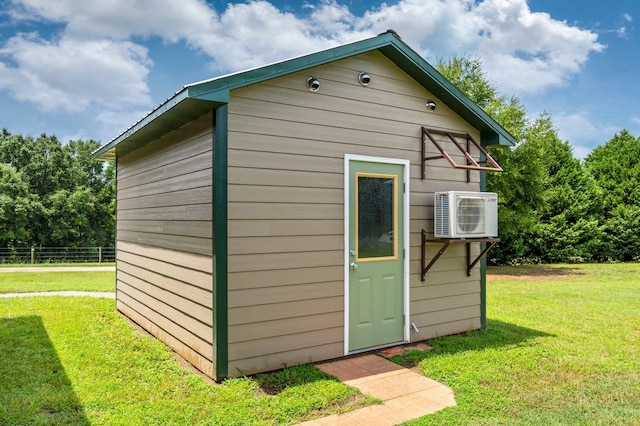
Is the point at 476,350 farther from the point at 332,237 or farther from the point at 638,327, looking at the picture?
the point at 638,327

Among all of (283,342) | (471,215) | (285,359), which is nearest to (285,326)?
(283,342)

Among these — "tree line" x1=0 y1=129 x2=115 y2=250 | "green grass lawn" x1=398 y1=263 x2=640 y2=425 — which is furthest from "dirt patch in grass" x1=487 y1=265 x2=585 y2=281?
"tree line" x1=0 y1=129 x2=115 y2=250

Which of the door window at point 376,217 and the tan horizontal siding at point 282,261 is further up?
the door window at point 376,217

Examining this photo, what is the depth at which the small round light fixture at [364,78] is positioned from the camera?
4711mm

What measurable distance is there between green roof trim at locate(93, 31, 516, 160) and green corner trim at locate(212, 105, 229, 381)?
0.76 feet

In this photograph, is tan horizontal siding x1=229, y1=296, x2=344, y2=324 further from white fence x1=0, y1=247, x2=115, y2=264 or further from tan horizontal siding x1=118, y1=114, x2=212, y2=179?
white fence x1=0, y1=247, x2=115, y2=264

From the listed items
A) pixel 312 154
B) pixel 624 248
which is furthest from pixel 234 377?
pixel 624 248

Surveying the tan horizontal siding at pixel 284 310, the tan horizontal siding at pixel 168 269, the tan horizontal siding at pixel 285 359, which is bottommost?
the tan horizontal siding at pixel 285 359

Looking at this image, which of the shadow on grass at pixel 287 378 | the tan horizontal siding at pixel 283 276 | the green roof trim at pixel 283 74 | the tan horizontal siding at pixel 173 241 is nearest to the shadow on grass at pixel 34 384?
the tan horizontal siding at pixel 173 241

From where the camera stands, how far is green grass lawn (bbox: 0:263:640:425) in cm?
321

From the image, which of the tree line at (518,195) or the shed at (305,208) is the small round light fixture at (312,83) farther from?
the tree line at (518,195)

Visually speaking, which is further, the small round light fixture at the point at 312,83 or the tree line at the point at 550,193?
the tree line at the point at 550,193

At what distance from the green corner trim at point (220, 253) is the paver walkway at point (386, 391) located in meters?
0.98

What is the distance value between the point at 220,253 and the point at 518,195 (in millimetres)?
12987
